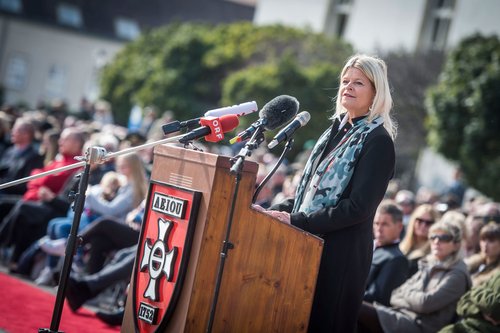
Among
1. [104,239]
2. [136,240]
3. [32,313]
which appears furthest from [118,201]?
[32,313]

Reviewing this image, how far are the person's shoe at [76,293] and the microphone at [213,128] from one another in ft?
12.8

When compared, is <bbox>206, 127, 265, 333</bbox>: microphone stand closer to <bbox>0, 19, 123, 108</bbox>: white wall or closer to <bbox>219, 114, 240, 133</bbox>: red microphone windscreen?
<bbox>219, 114, 240, 133</bbox>: red microphone windscreen

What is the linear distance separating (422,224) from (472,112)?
12.7 metres

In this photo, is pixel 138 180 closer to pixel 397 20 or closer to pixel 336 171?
pixel 336 171

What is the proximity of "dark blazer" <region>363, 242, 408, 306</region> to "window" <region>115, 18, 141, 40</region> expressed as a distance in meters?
55.8

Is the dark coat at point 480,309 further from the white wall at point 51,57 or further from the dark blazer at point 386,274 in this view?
the white wall at point 51,57

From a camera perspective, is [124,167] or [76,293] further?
[124,167]

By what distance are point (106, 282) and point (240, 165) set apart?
14.6 feet

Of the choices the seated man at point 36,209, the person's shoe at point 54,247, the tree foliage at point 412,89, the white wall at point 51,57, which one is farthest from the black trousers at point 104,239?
the white wall at point 51,57

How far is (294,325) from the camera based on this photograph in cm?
489

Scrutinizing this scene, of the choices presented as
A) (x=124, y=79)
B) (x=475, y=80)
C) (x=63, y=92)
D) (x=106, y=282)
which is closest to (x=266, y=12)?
(x=124, y=79)

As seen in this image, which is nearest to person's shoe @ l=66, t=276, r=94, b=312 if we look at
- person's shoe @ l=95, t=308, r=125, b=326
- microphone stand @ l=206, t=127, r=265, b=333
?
person's shoe @ l=95, t=308, r=125, b=326

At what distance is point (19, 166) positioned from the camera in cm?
1173

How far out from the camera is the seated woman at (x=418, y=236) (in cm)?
835
